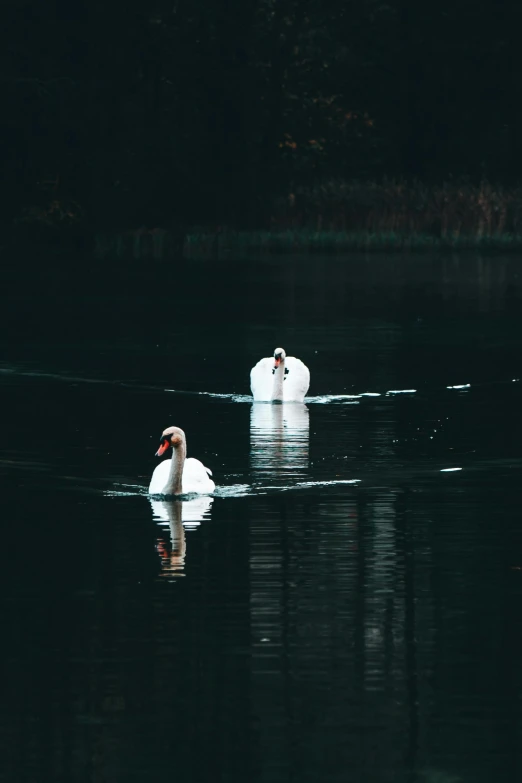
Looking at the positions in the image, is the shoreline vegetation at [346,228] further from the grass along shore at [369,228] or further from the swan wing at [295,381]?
the swan wing at [295,381]

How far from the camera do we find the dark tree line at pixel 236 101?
193 feet

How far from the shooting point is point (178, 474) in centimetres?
1569

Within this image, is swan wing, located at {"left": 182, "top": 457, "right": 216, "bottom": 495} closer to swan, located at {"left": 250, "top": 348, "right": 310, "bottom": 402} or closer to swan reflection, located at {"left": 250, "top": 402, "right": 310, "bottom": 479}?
swan reflection, located at {"left": 250, "top": 402, "right": 310, "bottom": 479}

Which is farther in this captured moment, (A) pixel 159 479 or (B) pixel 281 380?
(B) pixel 281 380

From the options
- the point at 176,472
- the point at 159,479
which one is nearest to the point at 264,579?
the point at 176,472

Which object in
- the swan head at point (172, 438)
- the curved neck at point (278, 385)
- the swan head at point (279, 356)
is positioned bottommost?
the curved neck at point (278, 385)

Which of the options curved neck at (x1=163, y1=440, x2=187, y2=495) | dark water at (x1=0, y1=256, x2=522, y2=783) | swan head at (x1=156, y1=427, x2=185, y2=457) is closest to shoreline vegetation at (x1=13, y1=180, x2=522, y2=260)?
dark water at (x1=0, y1=256, x2=522, y2=783)

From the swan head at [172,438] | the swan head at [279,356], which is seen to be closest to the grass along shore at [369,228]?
the swan head at [279,356]

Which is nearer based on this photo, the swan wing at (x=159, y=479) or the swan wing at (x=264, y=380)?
the swan wing at (x=159, y=479)

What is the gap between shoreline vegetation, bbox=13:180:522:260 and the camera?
52812 mm

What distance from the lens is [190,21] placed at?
64.1 meters

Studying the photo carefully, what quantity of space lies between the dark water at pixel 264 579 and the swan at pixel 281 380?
0.31 metres

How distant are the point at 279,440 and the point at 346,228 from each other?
3483 cm

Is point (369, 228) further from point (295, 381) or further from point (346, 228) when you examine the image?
point (295, 381)
